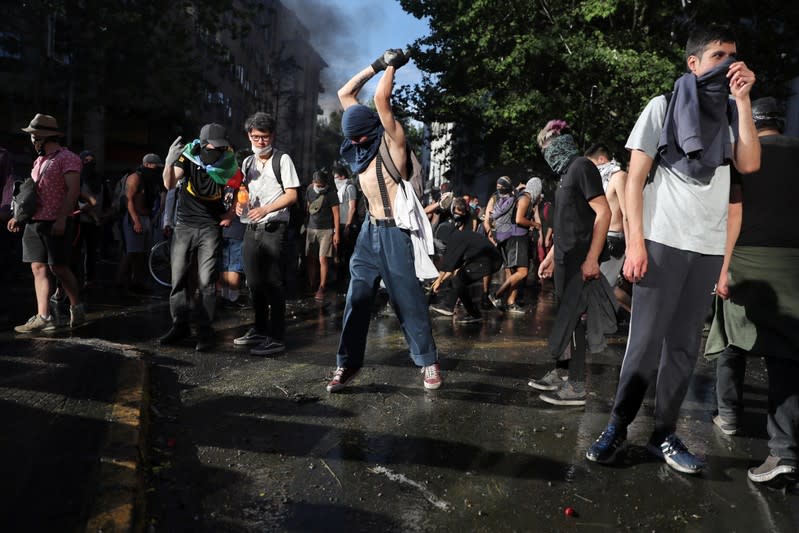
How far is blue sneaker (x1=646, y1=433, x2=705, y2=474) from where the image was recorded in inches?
154

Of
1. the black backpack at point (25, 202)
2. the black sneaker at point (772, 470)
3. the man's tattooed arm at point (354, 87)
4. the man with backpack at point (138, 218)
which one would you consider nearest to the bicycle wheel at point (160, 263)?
the man with backpack at point (138, 218)

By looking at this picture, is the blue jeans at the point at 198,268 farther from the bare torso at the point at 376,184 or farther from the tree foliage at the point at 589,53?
the tree foliage at the point at 589,53

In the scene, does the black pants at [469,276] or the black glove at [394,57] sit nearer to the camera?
the black glove at [394,57]

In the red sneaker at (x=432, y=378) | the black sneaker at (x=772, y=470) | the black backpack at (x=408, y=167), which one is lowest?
the black sneaker at (x=772, y=470)

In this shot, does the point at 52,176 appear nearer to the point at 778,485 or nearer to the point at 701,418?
the point at 701,418

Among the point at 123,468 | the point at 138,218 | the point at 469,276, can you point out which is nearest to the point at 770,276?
the point at 123,468

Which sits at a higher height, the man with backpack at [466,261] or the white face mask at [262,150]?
the white face mask at [262,150]

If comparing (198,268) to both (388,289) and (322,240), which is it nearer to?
(388,289)

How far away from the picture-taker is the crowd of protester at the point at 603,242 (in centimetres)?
385

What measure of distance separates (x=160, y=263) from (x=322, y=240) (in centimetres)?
240

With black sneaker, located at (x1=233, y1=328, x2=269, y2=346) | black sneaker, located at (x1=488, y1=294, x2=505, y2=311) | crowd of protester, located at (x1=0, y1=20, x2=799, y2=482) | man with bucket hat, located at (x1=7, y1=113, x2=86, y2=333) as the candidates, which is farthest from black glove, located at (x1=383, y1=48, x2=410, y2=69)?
black sneaker, located at (x1=488, y1=294, x2=505, y2=311)

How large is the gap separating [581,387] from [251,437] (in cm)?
230

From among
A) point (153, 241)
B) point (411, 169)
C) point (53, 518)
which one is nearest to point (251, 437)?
point (53, 518)

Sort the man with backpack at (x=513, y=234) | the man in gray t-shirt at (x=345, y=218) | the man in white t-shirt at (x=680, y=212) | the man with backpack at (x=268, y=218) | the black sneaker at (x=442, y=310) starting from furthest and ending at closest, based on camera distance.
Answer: the man in gray t-shirt at (x=345, y=218)
the man with backpack at (x=513, y=234)
the black sneaker at (x=442, y=310)
the man with backpack at (x=268, y=218)
the man in white t-shirt at (x=680, y=212)
